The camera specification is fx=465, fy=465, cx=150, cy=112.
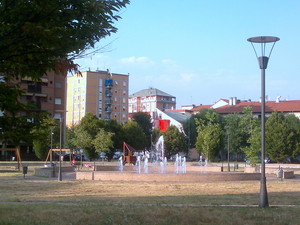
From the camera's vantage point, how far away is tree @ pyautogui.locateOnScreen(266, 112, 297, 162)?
2864 inches

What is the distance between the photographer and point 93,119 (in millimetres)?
77438

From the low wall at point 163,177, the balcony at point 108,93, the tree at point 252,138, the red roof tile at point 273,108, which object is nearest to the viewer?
the low wall at point 163,177

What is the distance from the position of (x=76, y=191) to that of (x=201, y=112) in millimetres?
75080

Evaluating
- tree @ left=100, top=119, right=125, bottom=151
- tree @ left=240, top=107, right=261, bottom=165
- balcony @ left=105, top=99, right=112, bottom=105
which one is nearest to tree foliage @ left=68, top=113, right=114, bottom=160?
tree @ left=100, top=119, right=125, bottom=151

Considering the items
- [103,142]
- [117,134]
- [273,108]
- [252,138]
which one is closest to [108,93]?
→ [117,134]

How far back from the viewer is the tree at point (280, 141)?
7275 cm

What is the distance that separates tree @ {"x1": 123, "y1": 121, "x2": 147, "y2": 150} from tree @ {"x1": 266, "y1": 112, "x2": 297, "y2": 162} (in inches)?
952

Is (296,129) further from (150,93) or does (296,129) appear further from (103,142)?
(150,93)

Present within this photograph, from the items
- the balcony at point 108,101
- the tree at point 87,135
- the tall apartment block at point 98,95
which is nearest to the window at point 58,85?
the tree at point 87,135

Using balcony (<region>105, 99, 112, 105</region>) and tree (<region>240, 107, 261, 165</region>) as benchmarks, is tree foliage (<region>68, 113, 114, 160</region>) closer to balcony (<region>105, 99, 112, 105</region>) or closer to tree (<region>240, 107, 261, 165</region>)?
tree (<region>240, 107, 261, 165</region>)

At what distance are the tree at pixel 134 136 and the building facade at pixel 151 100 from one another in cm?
7938

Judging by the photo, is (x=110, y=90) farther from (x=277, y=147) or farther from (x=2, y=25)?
(x=2, y=25)

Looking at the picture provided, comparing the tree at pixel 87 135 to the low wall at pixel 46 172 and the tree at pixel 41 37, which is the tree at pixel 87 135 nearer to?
the low wall at pixel 46 172

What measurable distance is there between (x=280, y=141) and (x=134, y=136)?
88.5 feet
